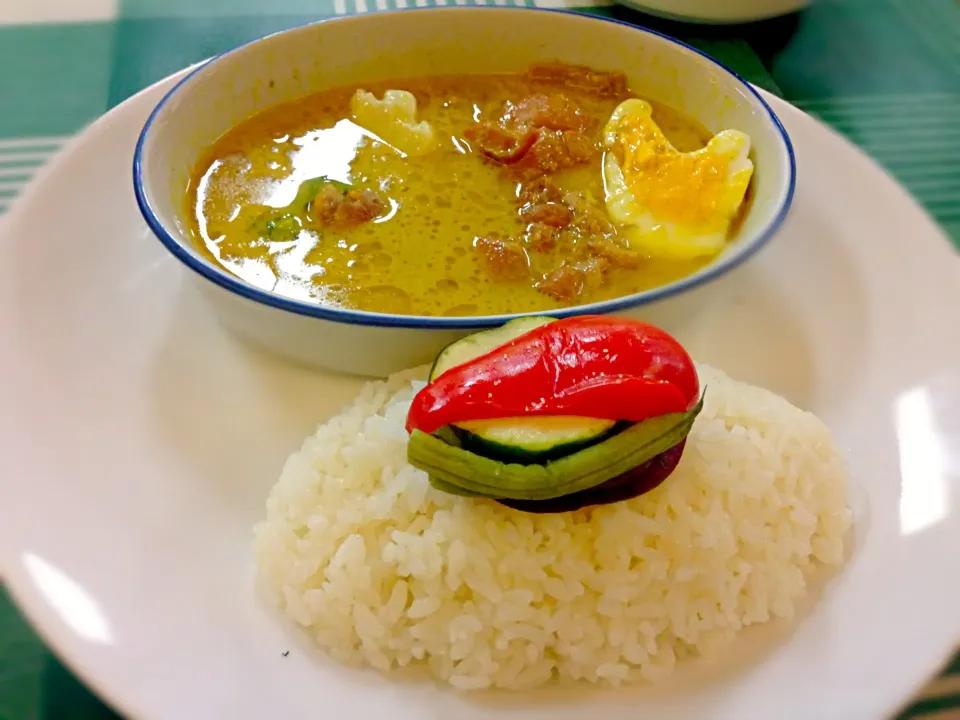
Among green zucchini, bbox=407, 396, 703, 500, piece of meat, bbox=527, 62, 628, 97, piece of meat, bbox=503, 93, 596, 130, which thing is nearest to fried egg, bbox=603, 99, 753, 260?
piece of meat, bbox=503, 93, 596, 130

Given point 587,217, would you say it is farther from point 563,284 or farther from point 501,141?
point 501,141

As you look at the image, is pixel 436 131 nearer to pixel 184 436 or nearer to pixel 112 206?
pixel 112 206

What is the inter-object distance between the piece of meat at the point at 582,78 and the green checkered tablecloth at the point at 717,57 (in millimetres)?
746

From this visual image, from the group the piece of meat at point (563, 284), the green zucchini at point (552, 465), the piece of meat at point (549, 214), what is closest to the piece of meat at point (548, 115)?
the piece of meat at point (549, 214)

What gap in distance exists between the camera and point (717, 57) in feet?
9.88

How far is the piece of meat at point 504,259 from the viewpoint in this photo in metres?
1.90

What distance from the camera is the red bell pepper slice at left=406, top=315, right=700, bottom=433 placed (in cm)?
126

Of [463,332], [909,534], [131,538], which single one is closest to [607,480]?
[463,332]

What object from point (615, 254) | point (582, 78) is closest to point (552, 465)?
point (615, 254)

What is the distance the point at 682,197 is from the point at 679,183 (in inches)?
1.8

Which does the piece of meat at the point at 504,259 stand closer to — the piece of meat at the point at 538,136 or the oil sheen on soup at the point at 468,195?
the oil sheen on soup at the point at 468,195

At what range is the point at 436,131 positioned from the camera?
7.75 feet

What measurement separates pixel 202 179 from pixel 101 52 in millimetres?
1115

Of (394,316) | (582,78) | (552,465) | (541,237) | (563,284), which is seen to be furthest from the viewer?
(582,78)
